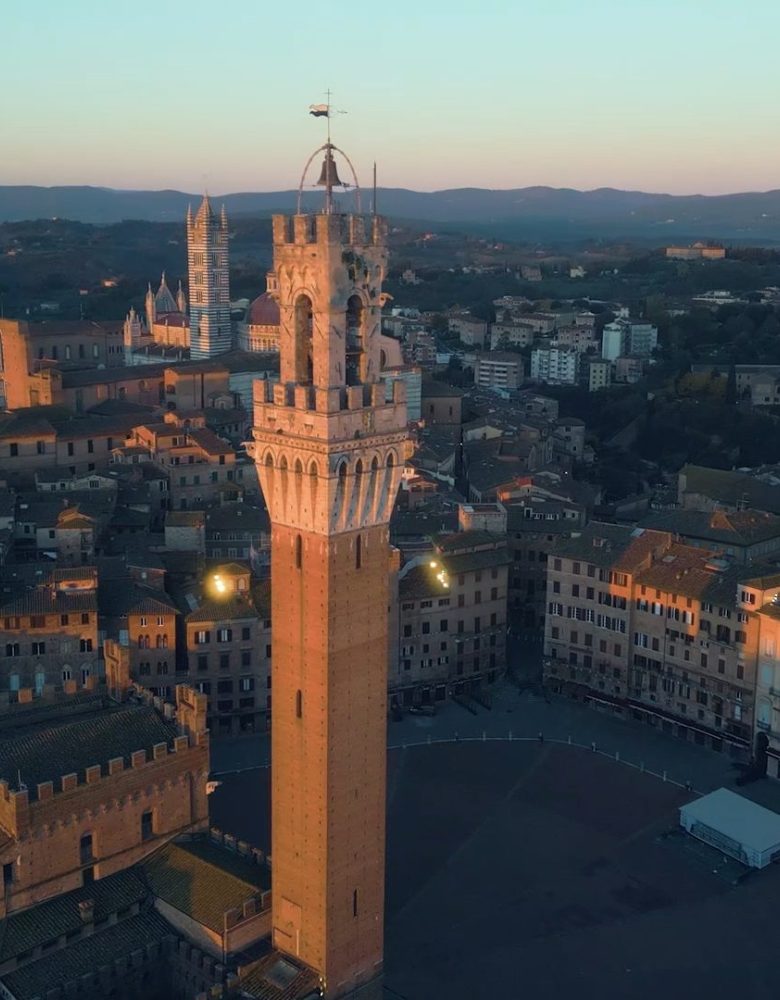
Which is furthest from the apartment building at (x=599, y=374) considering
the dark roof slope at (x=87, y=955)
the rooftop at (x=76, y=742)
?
the dark roof slope at (x=87, y=955)

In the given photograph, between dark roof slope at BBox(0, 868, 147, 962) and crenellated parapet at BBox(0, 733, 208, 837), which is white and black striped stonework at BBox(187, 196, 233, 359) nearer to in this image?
crenellated parapet at BBox(0, 733, 208, 837)

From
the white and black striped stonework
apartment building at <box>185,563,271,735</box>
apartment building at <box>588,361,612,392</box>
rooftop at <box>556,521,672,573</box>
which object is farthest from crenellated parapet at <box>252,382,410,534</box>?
apartment building at <box>588,361,612,392</box>

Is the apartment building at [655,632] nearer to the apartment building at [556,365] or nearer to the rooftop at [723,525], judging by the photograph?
the rooftop at [723,525]

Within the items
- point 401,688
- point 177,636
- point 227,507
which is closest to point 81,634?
point 177,636

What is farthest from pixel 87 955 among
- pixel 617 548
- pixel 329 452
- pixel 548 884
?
pixel 617 548

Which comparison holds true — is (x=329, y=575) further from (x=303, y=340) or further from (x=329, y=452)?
(x=303, y=340)

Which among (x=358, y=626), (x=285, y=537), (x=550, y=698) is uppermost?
(x=285, y=537)

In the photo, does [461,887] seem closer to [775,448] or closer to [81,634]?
[81,634]
